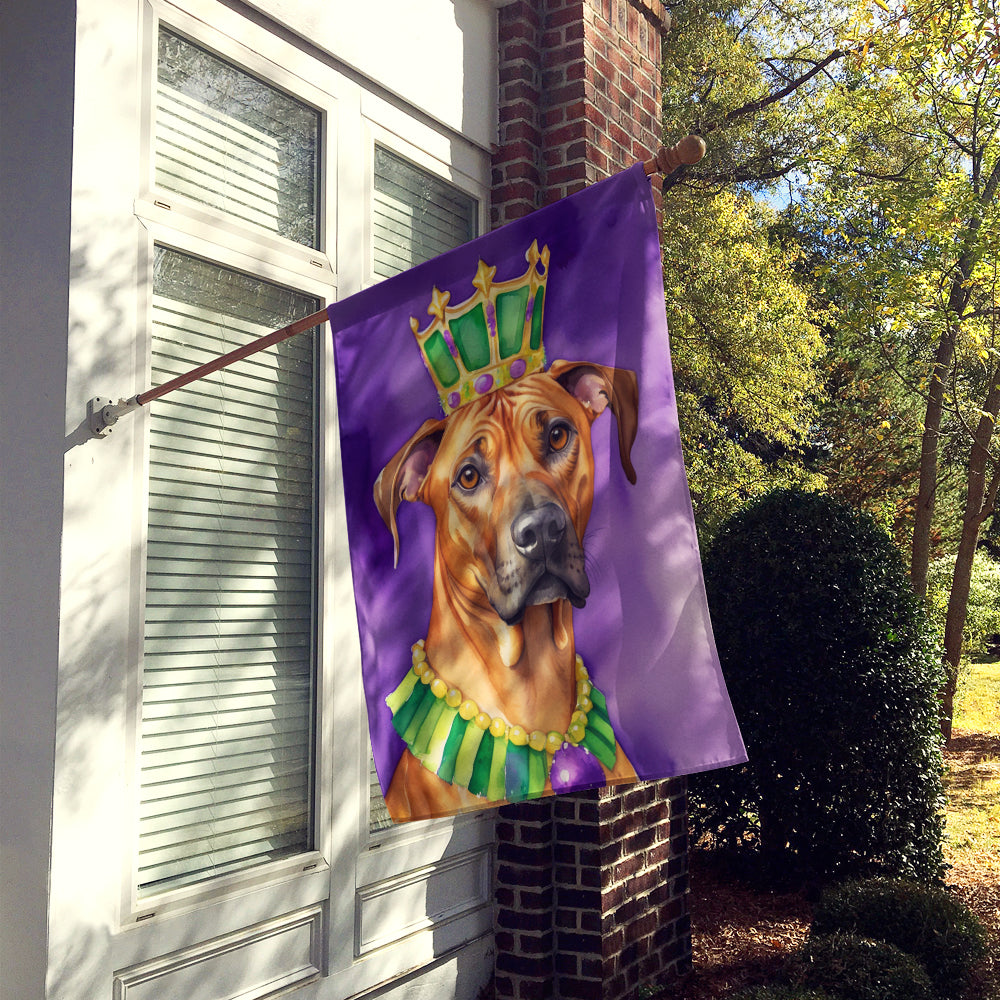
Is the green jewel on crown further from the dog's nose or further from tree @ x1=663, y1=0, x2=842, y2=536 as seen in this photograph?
tree @ x1=663, y1=0, x2=842, y2=536

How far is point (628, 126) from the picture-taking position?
5066mm

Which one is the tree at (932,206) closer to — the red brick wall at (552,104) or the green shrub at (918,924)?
the red brick wall at (552,104)

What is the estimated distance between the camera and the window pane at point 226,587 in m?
3.11

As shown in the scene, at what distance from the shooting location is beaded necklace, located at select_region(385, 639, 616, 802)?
2484mm

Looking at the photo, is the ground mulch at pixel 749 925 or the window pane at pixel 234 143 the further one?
the ground mulch at pixel 749 925

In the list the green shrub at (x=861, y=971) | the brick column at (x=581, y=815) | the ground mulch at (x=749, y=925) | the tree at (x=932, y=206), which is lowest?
the ground mulch at (x=749, y=925)

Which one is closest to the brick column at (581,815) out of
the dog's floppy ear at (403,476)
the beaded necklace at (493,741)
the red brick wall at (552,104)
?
the red brick wall at (552,104)

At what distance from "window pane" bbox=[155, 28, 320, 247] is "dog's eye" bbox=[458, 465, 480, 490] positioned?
145cm

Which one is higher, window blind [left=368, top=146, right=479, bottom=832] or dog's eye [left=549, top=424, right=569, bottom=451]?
window blind [left=368, top=146, right=479, bottom=832]

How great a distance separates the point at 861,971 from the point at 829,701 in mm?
1990

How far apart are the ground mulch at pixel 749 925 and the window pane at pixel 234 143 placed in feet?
12.6

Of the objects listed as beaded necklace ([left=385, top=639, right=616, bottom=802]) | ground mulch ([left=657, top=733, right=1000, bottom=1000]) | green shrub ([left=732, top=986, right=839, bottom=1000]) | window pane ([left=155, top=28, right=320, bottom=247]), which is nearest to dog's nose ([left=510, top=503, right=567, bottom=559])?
beaded necklace ([left=385, top=639, right=616, bottom=802])

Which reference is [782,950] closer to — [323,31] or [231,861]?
[231,861]

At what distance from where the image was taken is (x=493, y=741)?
2541mm
